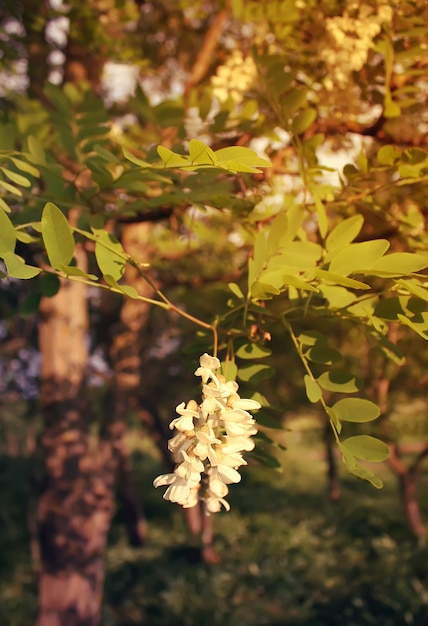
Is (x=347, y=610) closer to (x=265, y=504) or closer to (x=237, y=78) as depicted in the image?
(x=237, y=78)

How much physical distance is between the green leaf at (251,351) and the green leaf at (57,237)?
58 centimetres

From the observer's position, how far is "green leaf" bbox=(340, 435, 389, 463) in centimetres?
171

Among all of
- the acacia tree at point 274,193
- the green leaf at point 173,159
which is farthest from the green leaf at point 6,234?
the green leaf at point 173,159

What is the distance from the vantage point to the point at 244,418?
148cm

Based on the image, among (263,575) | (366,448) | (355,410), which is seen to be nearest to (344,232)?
(355,410)

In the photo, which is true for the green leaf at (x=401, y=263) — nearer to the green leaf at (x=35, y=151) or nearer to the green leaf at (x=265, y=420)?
the green leaf at (x=265, y=420)

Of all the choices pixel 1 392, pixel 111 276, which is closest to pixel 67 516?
pixel 111 276

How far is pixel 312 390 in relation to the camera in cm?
178

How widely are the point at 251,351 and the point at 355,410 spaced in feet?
1.17

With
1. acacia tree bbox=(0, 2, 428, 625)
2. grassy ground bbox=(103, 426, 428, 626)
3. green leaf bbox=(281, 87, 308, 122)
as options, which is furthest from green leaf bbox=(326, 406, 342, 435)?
grassy ground bbox=(103, 426, 428, 626)

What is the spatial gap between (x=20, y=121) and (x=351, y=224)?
105 inches

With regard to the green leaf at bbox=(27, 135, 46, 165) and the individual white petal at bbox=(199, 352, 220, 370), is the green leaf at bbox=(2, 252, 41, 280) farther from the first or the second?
the green leaf at bbox=(27, 135, 46, 165)

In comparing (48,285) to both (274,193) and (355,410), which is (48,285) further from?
(274,193)

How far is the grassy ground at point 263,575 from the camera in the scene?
877 centimetres
